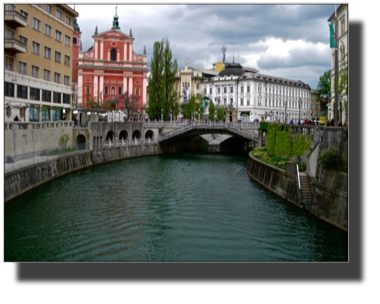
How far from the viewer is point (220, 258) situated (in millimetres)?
19484

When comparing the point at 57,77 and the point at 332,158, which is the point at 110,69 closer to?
the point at 57,77

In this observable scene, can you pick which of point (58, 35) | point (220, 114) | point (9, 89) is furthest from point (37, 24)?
point (220, 114)

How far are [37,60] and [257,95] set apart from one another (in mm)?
66575

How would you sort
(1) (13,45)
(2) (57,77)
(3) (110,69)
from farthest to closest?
(3) (110,69) → (2) (57,77) → (1) (13,45)

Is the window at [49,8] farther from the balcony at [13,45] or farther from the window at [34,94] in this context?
the balcony at [13,45]

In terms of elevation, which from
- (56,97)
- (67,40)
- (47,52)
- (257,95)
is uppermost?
(67,40)

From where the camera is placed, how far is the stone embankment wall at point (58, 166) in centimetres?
2941

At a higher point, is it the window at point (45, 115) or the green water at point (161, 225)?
the window at point (45, 115)

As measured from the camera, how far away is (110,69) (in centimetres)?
9425

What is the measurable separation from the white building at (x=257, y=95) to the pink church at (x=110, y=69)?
825 inches

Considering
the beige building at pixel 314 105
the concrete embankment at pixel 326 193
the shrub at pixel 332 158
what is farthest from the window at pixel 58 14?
the beige building at pixel 314 105

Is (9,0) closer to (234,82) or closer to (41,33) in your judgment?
(41,33)

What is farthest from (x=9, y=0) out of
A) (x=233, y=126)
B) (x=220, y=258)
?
(x=233, y=126)
